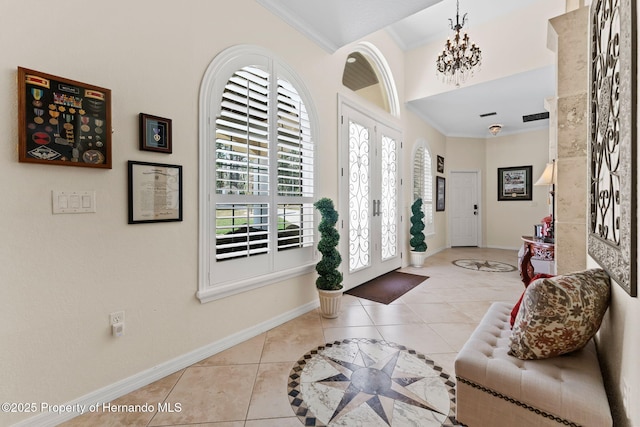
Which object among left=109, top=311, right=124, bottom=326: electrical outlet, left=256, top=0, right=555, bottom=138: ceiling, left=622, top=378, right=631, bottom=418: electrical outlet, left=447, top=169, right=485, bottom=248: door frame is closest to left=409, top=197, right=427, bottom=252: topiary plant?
left=256, top=0, right=555, bottom=138: ceiling

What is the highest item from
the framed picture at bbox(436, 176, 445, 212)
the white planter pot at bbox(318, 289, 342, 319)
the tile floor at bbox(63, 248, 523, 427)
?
the framed picture at bbox(436, 176, 445, 212)

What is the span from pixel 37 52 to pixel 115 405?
A: 200 cm

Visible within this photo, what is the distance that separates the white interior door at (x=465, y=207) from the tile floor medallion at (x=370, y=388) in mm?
5815

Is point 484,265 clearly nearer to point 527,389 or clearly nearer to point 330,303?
point 330,303

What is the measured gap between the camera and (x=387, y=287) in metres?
3.74

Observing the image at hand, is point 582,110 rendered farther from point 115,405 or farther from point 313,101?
point 115,405

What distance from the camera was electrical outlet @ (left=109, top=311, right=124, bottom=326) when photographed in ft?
5.36

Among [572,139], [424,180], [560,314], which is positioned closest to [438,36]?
[424,180]

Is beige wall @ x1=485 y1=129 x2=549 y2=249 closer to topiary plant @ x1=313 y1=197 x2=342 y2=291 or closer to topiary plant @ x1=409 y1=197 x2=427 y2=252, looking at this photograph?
topiary plant @ x1=409 y1=197 x2=427 y2=252

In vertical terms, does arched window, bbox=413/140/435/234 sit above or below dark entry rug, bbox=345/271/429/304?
above

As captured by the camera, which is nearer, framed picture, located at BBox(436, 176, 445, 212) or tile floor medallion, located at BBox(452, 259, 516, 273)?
tile floor medallion, located at BBox(452, 259, 516, 273)

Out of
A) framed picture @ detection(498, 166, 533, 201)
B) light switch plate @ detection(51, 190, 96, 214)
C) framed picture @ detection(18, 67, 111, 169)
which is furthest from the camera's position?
framed picture @ detection(498, 166, 533, 201)

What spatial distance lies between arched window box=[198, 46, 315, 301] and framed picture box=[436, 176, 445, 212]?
451cm

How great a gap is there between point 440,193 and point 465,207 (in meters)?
1.11
